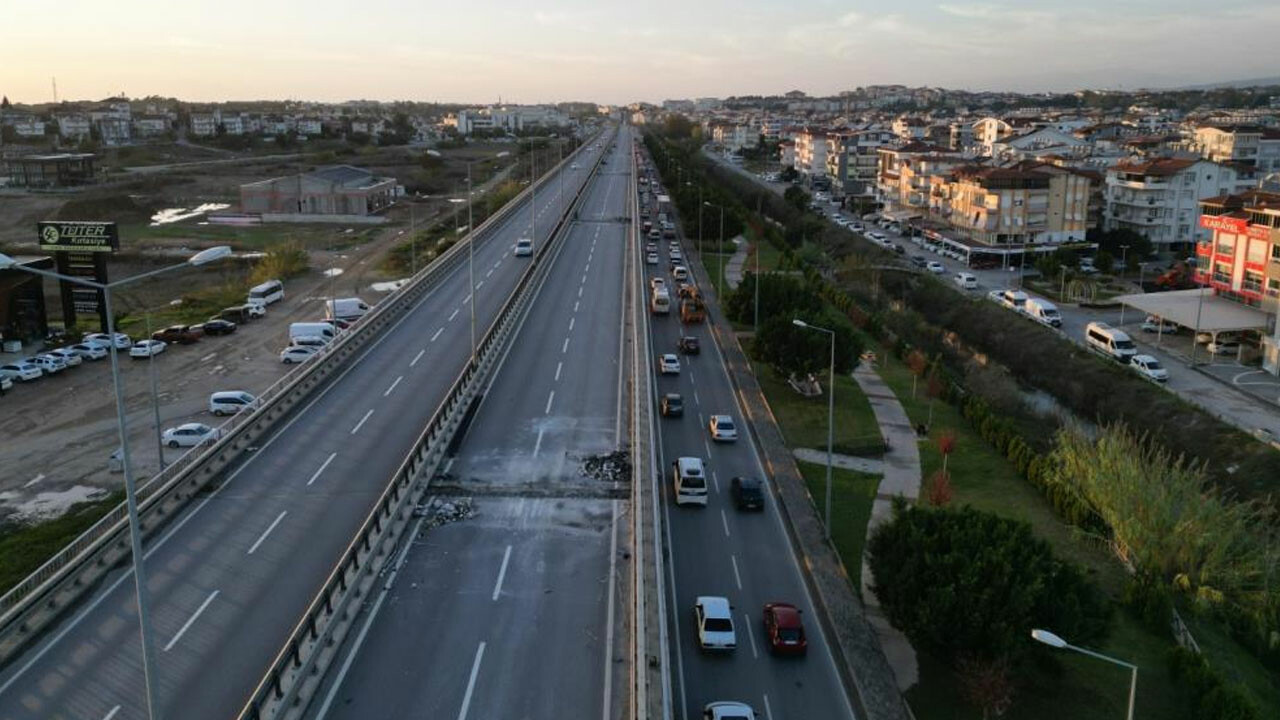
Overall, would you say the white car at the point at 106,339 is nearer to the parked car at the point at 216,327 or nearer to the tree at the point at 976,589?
the parked car at the point at 216,327

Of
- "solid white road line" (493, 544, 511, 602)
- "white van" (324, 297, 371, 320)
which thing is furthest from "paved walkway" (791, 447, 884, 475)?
"white van" (324, 297, 371, 320)

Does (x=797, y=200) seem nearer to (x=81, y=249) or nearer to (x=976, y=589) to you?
(x=81, y=249)

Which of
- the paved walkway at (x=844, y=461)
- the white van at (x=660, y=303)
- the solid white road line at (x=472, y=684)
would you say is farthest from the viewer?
the white van at (x=660, y=303)

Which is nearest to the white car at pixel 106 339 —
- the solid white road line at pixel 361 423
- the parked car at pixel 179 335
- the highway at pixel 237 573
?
the parked car at pixel 179 335

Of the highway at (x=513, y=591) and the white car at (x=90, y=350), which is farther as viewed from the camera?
the white car at (x=90, y=350)

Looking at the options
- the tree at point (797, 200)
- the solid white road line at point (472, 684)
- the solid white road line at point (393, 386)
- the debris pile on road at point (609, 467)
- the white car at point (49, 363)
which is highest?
the tree at point (797, 200)

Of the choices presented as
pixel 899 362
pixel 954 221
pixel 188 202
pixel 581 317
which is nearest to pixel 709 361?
pixel 581 317

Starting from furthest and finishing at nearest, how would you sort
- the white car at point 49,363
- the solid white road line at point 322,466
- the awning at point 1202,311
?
1. the awning at point 1202,311
2. the white car at point 49,363
3. the solid white road line at point 322,466

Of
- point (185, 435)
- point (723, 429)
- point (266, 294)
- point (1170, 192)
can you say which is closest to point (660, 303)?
point (723, 429)
